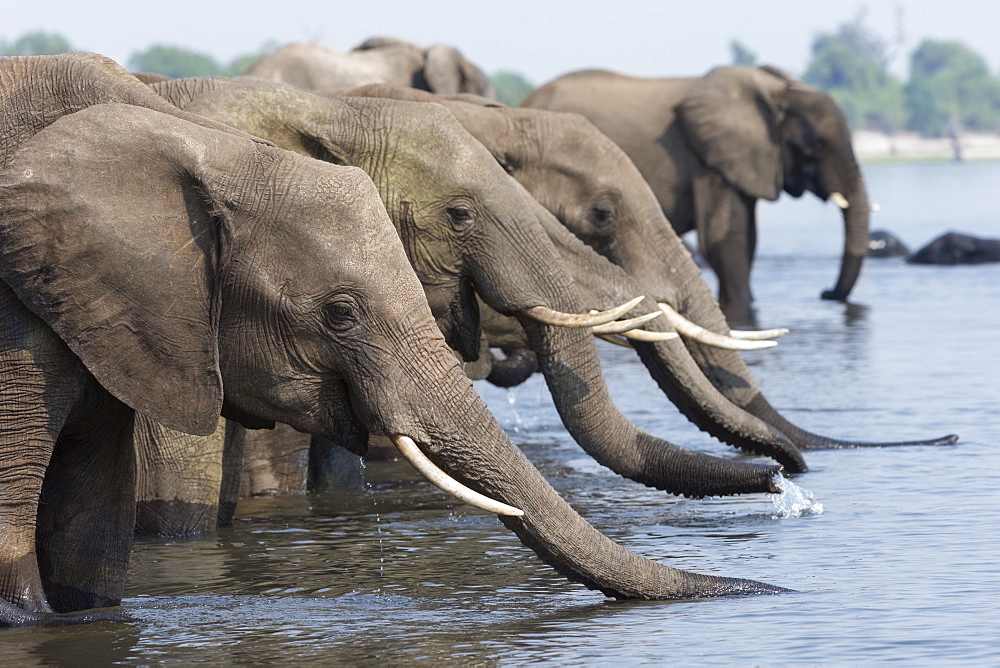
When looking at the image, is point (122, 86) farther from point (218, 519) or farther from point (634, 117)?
point (634, 117)

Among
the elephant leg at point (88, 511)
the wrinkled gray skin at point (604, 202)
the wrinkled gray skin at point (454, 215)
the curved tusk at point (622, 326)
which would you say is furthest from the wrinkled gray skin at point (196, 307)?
the wrinkled gray skin at point (604, 202)

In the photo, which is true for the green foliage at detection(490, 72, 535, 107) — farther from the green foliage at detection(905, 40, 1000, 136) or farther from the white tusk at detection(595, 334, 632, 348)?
the white tusk at detection(595, 334, 632, 348)

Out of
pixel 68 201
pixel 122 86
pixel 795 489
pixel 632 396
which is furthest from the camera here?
pixel 632 396

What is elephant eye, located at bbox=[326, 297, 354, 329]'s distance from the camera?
16.7 feet

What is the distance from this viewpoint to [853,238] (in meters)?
18.4

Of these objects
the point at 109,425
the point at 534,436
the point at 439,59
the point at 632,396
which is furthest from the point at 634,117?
the point at 109,425

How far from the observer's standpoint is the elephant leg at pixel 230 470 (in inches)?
291

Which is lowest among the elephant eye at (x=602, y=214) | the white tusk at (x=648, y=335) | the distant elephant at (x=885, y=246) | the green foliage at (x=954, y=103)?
the distant elephant at (x=885, y=246)

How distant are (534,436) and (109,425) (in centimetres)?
Result: 553

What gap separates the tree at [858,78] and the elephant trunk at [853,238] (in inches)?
4866

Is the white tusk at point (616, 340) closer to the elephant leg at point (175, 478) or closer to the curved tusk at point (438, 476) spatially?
the elephant leg at point (175, 478)

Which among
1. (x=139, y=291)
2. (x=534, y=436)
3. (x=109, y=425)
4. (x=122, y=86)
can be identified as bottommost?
(x=534, y=436)

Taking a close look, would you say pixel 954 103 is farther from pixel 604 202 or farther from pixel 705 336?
pixel 705 336

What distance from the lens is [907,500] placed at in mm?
8000
